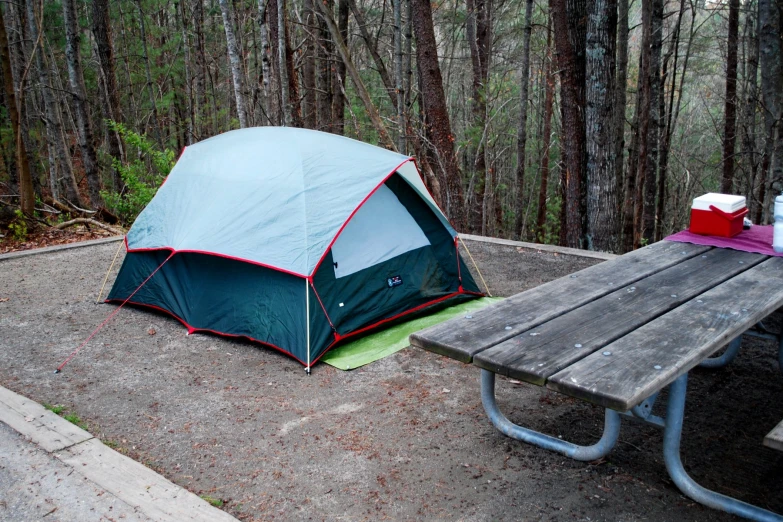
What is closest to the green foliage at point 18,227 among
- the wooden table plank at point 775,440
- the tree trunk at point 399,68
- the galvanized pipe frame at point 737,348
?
the tree trunk at point 399,68

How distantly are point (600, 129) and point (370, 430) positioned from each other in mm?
4418

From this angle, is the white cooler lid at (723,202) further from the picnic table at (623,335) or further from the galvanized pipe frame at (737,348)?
the galvanized pipe frame at (737,348)

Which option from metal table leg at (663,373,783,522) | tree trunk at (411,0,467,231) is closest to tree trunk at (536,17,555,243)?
tree trunk at (411,0,467,231)

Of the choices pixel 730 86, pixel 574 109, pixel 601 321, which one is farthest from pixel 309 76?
pixel 601 321

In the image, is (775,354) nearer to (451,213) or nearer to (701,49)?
(451,213)

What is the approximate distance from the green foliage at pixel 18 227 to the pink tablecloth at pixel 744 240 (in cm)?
841

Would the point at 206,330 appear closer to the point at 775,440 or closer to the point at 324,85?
the point at 775,440

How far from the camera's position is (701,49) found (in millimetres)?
15789

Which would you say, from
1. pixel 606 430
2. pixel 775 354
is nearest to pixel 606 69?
pixel 775 354

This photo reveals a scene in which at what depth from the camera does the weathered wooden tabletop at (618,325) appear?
2.09 m

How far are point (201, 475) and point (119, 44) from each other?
20183mm

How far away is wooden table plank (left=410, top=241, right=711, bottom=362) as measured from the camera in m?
2.45

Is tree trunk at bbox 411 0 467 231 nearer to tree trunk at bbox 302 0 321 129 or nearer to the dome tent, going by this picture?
the dome tent

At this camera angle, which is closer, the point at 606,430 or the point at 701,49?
the point at 606,430
